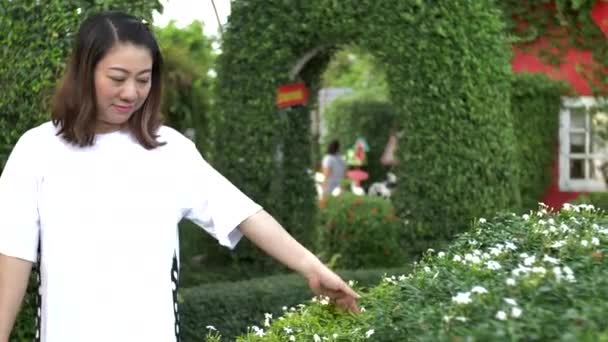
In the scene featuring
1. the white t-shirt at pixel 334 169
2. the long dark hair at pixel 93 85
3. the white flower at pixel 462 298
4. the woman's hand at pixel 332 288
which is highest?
the long dark hair at pixel 93 85

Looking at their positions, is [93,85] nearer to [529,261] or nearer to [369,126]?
[529,261]

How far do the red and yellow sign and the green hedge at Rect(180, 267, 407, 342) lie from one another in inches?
82.5

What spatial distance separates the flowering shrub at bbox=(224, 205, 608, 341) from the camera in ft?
7.38

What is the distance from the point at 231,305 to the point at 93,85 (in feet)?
13.6

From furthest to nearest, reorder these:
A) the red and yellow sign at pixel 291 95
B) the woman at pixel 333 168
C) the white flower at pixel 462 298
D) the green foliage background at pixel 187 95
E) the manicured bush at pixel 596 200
Answer: the woman at pixel 333 168 → the green foliage background at pixel 187 95 → the manicured bush at pixel 596 200 → the red and yellow sign at pixel 291 95 → the white flower at pixel 462 298

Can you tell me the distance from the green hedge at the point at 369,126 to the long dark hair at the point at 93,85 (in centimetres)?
2105

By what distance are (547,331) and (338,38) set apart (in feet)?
21.4

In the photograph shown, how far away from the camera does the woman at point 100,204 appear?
3.04m

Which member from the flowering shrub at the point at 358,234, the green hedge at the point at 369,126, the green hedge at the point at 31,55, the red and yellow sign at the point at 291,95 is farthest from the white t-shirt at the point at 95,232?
the green hedge at the point at 369,126

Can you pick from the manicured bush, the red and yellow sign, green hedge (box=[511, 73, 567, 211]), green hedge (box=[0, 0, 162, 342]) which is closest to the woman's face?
green hedge (box=[0, 0, 162, 342])

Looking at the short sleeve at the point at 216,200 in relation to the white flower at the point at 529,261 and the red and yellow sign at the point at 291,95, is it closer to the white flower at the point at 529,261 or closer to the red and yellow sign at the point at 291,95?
the white flower at the point at 529,261

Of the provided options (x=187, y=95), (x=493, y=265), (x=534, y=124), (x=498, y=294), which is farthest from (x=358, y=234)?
(x=498, y=294)

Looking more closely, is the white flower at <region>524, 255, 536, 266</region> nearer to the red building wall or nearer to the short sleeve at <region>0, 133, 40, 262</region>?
the short sleeve at <region>0, 133, 40, 262</region>

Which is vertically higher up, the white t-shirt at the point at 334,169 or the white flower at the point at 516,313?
the white flower at the point at 516,313
